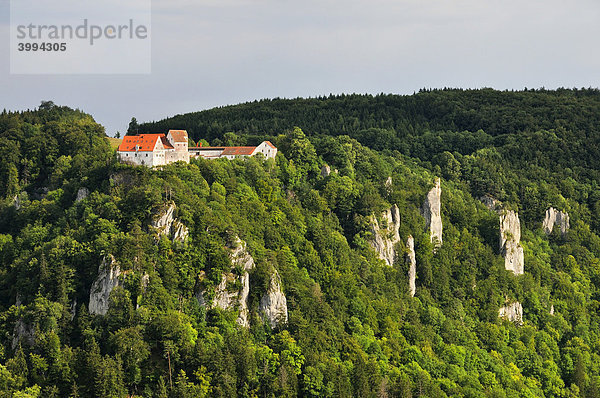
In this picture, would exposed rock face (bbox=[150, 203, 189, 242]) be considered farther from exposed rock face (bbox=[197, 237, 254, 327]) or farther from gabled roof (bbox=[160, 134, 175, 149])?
gabled roof (bbox=[160, 134, 175, 149])

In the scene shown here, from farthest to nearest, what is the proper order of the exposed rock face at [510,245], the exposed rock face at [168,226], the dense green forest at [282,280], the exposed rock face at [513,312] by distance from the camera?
the exposed rock face at [510,245] → the exposed rock face at [513,312] → the exposed rock face at [168,226] → the dense green forest at [282,280]

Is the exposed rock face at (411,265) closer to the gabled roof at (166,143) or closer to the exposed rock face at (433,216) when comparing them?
the exposed rock face at (433,216)

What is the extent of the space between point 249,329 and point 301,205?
3137 centimetres

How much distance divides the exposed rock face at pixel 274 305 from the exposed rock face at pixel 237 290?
2.17m

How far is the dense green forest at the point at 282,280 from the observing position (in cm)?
10000

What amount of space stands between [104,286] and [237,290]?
14601 mm

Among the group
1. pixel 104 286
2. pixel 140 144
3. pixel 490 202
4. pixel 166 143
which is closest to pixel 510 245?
pixel 490 202

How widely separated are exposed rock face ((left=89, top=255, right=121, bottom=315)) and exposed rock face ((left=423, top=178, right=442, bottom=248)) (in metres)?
59.6

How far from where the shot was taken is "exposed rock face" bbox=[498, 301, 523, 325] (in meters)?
147

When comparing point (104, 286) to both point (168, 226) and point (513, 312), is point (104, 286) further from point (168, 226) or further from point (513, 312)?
point (513, 312)

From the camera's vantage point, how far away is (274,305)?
111 meters

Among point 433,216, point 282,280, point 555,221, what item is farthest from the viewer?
point 555,221

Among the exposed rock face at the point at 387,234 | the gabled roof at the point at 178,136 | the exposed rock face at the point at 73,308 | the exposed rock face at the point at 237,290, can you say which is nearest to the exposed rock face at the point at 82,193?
the gabled roof at the point at 178,136

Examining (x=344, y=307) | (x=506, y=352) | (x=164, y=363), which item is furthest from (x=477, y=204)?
(x=164, y=363)
